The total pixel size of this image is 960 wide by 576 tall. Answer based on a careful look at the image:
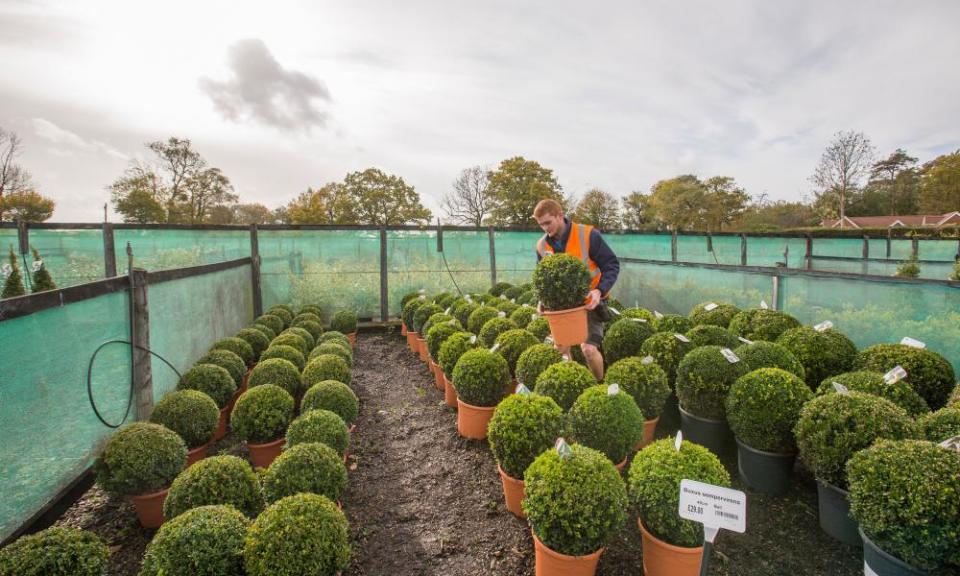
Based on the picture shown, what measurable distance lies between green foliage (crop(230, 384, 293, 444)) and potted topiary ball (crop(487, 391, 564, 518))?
2023mm

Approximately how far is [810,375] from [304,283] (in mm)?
8875

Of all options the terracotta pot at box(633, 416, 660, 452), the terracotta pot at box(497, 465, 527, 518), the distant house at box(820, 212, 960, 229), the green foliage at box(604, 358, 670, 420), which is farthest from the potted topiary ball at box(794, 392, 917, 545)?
the distant house at box(820, 212, 960, 229)

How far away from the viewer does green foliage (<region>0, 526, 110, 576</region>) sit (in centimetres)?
207

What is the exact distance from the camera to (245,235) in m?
9.28

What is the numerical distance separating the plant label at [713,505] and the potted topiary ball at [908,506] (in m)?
0.90

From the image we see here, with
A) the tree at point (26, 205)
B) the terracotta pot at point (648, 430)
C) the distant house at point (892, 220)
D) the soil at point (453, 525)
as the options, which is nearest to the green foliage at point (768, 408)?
the soil at point (453, 525)

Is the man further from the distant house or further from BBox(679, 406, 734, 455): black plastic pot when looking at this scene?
the distant house

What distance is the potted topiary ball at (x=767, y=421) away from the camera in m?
3.10

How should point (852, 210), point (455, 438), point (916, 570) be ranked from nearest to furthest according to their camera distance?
1. point (916, 570)
2. point (455, 438)
3. point (852, 210)

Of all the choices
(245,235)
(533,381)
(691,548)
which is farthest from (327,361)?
(245,235)

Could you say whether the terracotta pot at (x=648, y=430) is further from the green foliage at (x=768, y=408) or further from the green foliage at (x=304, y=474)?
the green foliage at (x=304, y=474)

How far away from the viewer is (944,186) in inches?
1517

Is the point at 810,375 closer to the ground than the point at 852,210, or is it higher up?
closer to the ground

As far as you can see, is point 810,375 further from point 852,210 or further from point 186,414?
point 852,210
